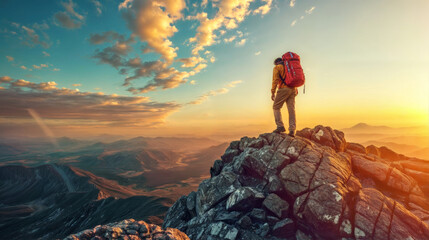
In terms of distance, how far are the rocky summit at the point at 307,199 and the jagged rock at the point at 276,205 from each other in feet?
0.20

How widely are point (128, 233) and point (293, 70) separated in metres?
14.8

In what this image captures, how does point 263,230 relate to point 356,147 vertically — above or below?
below

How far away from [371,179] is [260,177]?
9337mm

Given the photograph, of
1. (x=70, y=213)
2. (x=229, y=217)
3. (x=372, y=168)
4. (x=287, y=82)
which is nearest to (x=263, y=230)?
(x=229, y=217)

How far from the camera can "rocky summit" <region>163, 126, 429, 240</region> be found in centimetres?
970

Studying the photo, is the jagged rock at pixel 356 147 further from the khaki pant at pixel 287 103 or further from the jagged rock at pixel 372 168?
the khaki pant at pixel 287 103

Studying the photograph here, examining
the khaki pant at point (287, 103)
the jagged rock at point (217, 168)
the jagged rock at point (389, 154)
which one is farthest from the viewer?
the jagged rock at point (217, 168)

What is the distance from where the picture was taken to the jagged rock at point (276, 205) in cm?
1123

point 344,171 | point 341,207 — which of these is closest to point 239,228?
point 341,207

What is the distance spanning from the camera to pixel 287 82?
515 inches

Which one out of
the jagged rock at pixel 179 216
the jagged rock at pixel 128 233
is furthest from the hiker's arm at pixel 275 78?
the jagged rock at pixel 179 216

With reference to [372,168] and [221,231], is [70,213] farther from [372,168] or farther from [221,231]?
[372,168]

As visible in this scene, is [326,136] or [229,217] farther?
[326,136]

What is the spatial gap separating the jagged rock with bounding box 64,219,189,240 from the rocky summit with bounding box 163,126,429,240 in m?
4.03
